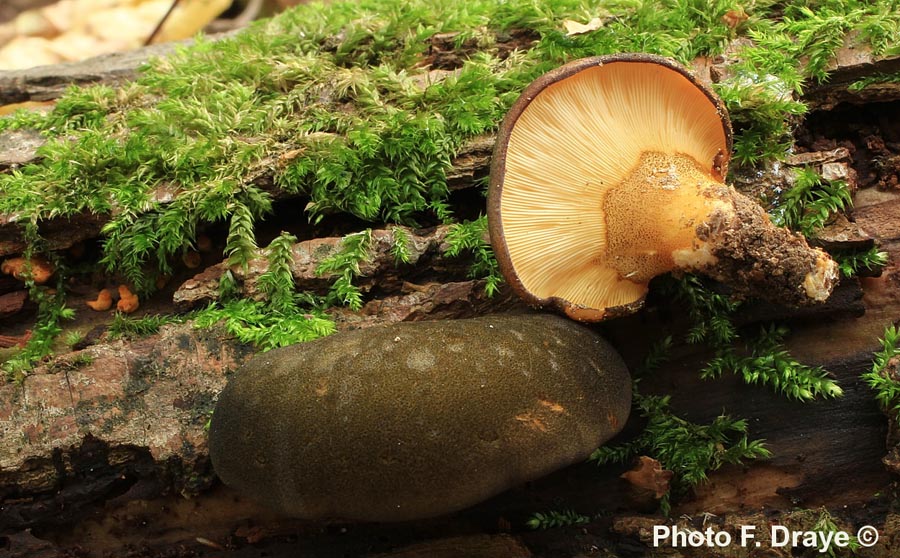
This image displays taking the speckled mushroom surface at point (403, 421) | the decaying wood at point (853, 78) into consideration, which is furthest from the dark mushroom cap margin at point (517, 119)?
the decaying wood at point (853, 78)

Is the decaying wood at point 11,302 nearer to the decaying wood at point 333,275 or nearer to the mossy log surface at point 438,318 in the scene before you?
the mossy log surface at point 438,318

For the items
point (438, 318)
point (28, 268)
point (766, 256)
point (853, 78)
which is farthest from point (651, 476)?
point (28, 268)

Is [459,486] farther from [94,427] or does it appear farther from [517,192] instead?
[94,427]

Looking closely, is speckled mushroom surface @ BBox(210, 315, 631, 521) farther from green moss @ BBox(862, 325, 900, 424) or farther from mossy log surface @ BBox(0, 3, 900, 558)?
green moss @ BBox(862, 325, 900, 424)

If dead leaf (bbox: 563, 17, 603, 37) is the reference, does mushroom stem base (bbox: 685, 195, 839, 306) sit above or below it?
below

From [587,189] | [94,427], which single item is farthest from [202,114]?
[587,189]

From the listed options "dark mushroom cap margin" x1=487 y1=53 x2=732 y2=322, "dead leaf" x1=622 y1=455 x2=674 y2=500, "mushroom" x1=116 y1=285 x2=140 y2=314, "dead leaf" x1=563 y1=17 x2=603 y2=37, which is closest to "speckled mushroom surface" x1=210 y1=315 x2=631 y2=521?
"dark mushroom cap margin" x1=487 y1=53 x2=732 y2=322
